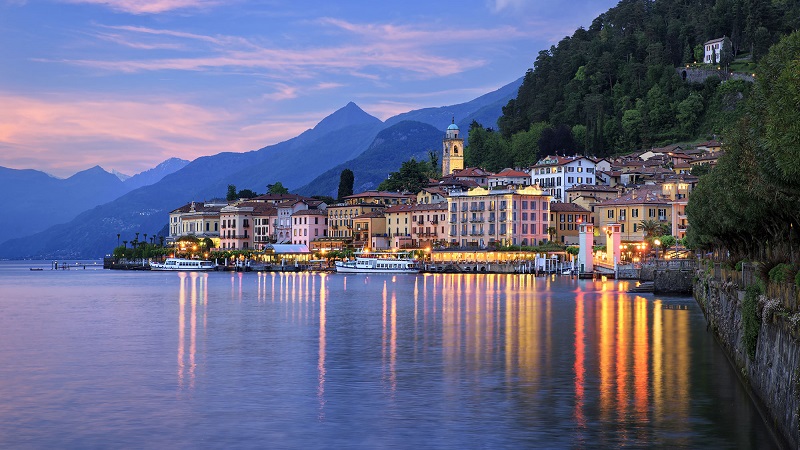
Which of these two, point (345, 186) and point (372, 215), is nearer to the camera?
point (372, 215)

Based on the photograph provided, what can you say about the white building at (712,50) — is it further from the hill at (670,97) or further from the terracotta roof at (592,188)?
the terracotta roof at (592,188)

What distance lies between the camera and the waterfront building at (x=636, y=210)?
13325cm

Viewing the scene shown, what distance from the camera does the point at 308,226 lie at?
606 ft

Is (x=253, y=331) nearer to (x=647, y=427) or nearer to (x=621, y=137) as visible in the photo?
(x=647, y=427)

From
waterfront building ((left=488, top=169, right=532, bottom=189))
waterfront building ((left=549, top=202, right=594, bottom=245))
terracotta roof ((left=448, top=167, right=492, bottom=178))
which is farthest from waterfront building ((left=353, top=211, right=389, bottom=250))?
waterfront building ((left=549, top=202, right=594, bottom=245))

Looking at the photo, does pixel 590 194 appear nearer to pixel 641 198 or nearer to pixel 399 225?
pixel 641 198

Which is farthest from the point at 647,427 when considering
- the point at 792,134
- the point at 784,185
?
the point at 792,134

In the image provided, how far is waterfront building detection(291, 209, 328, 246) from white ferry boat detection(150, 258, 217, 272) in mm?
16521

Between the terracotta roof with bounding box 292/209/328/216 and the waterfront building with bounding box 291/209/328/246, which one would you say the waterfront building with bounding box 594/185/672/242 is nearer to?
the waterfront building with bounding box 291/209/328/246

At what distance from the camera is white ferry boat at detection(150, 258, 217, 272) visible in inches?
7402

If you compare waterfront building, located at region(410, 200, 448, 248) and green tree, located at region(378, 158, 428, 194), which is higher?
green tree, located at region(378, 158, 428, 194)

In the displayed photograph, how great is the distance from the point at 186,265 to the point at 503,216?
72230 millimetres

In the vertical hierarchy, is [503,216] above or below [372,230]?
above

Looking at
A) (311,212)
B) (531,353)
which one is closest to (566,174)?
(311,212)
